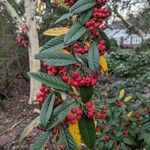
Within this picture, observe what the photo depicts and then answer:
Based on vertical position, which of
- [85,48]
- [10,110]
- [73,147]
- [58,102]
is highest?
[85,48]

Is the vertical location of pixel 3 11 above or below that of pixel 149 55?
above

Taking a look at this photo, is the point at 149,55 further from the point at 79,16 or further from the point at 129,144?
the point at 79,16

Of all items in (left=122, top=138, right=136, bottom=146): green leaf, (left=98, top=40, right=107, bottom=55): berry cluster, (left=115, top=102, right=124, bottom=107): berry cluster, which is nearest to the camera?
(left=98, top=40, right=107, bottom=55): berry cluster

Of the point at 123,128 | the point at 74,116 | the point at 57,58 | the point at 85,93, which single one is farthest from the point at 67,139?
the point at 123,128

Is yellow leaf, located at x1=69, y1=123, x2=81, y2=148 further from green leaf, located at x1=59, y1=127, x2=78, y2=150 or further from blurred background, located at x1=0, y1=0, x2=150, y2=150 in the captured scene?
blurred background, located at x1=0, y1=0, x2=150, y2=150

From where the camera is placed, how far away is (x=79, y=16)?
1587mm

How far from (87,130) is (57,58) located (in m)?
0.31

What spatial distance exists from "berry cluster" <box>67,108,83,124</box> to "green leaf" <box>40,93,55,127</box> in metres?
0.08

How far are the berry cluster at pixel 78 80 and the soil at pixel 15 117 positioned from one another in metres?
4.90

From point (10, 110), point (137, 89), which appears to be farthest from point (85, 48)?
point (10, 110)

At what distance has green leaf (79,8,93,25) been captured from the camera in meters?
1.51

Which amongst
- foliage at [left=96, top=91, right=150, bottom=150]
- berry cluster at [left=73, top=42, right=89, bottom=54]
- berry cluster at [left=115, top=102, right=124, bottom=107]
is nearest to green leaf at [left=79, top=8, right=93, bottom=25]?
berry cluster at [left=73, top=42, right=89, bottom=54]

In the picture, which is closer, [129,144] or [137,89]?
[129,144]

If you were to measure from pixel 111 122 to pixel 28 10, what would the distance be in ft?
16.3
